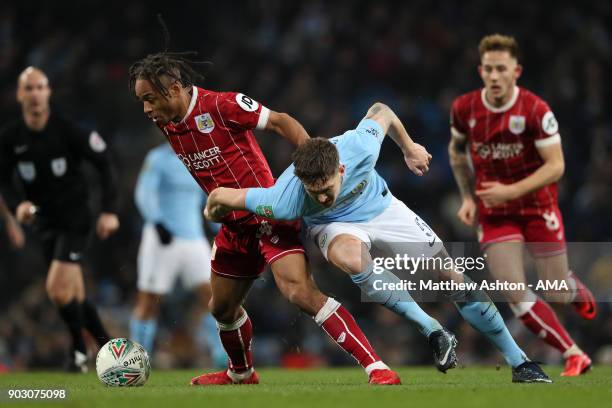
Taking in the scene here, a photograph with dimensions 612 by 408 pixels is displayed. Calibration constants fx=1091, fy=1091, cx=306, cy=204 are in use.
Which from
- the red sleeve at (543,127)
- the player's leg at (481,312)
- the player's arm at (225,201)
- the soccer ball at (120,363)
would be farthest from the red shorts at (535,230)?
the soccer ball at (120,363)

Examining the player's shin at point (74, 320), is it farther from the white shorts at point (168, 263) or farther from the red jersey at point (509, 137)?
the red jersey at point (509, 137)

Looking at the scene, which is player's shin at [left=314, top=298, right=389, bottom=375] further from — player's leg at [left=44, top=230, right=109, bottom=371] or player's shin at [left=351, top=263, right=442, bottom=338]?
player's leg at [left=44, top=230, right=109, bottom=371]

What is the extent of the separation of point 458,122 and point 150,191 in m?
3.51

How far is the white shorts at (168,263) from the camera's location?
10219 millimetres

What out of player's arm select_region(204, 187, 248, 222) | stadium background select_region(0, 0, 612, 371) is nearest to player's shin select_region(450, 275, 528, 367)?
player's arm select_region(204, 187, 248, 222)

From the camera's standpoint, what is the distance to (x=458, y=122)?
7.93 m

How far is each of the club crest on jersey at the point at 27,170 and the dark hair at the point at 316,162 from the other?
150 inches

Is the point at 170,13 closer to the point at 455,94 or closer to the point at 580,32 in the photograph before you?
the point at 455,94

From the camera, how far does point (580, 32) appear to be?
561 inches

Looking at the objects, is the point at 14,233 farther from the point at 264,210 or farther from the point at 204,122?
the point at 264,210

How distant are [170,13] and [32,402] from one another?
32.3ft

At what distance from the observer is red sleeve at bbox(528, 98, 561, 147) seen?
24.6 ft

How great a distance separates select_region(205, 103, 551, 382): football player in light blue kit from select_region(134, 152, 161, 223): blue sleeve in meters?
3.80

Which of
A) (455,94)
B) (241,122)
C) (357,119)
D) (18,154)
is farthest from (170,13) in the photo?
(241,122)
